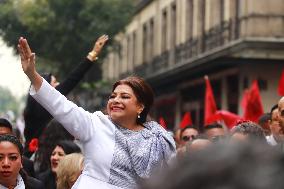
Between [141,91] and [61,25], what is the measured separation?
2625cm

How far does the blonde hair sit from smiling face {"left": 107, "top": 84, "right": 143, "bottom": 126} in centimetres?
156

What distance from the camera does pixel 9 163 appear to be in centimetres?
485

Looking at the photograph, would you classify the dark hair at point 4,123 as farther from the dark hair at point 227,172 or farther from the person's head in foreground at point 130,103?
the dark hair at point 227,172

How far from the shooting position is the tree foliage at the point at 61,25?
1180 inches

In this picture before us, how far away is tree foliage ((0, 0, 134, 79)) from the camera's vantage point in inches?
1180

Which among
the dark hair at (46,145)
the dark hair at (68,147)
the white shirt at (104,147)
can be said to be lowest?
the white shirt at (104,147)

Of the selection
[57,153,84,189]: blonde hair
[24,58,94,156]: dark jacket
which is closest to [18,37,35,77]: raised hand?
[57,153,84,189]: blonde hair

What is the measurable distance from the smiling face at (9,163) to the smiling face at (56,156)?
67.9 inches

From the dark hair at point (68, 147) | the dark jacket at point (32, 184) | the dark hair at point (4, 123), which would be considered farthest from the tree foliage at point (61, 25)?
the dark jacket at point (32, 184)

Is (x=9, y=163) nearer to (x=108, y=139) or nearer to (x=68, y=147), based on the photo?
(x=108, y=139)

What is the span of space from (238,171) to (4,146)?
3.95m

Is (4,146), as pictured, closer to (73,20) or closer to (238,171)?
(238,171)

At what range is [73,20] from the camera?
30938 mm

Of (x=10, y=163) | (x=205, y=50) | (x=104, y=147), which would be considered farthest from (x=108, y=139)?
(x=205, y=50)
